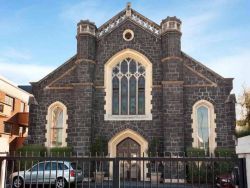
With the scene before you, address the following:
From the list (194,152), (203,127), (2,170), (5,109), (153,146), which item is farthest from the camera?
(5,109)

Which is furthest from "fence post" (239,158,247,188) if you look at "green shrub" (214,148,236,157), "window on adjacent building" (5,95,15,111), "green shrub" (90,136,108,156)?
"window on adjacent building" (5,95,15,111)

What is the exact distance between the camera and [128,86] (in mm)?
23234

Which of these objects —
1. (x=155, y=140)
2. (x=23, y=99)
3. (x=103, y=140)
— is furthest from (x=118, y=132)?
(x=23, y=99)

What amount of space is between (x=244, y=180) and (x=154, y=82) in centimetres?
1719

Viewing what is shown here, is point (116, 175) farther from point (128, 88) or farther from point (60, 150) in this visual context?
point (128, 88)


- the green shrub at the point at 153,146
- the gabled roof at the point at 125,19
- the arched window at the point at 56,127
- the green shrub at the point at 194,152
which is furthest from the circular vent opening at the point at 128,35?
the green shrub at the point at 194,152

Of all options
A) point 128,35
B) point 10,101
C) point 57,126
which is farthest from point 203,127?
point 10,101

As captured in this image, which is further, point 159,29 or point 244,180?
point 159,29

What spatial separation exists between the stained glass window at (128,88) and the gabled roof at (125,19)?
259cm

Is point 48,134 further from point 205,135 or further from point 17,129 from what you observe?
point 17,129

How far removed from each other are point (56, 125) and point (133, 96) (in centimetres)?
568

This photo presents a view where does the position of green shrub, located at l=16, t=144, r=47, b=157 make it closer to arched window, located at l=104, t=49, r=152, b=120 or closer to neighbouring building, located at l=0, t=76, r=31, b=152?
arched window, located at l=104, t=49, r=152, b=120

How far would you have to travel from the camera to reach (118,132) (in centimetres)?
2252

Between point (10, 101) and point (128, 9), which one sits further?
point (10, 101)
